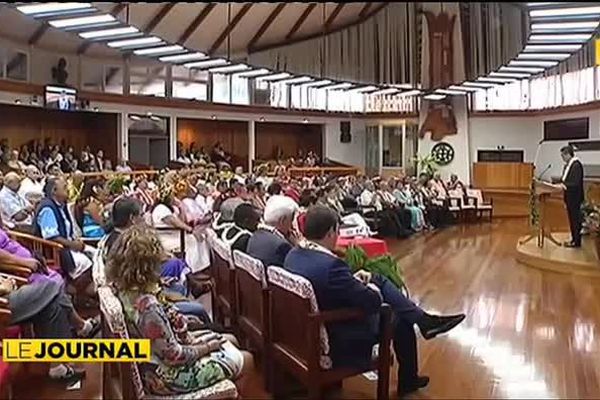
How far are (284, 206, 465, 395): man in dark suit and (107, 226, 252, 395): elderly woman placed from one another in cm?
61

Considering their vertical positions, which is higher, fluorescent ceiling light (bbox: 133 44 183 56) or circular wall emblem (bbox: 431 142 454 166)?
fluorescent ceiling light (bbox: 133 44 183 56)

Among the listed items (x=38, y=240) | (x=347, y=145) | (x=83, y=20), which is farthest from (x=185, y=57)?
(x=347, y=145)

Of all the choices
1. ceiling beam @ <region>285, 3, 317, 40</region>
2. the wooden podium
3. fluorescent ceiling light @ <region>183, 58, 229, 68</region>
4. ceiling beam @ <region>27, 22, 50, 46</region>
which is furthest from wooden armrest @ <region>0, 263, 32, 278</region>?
ceiling beam @ <region>285, 3, 317, 40</region>

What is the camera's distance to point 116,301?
8.66 ft

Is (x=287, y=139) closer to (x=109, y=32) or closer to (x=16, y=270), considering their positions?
(x=109, y=32)

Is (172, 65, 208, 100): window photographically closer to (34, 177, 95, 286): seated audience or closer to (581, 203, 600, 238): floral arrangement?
(581, 203, 600, 238): floral arrangement

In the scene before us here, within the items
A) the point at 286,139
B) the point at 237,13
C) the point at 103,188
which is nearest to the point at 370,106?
the point at 286,139

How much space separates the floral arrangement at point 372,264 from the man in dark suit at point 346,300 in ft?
0.49

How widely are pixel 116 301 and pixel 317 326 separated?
2.99ft

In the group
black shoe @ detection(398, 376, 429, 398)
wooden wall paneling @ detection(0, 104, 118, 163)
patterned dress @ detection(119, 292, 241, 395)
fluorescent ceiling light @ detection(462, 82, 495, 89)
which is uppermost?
fluorescent ceiling light @ detection(462, 82, 495, 89)

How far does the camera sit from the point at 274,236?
3.78 meters

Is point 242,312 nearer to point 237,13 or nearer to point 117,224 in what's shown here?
point 117,224

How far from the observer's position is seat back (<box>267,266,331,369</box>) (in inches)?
118

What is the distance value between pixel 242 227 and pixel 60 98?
30.4ft
